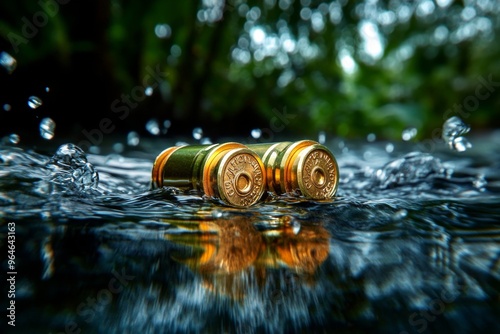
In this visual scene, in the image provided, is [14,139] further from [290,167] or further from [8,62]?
[290,167]

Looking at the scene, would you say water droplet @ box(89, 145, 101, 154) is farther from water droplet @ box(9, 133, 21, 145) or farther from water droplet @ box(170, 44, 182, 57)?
water droplet @ box(170, 44, 182, 57)

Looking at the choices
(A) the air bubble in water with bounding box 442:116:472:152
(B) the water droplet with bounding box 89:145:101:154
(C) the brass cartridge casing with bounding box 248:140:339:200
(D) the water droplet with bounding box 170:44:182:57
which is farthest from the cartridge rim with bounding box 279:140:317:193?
(D) the water droplet with bounding box 170:44:182:57

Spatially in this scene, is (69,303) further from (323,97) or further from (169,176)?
(323,97)

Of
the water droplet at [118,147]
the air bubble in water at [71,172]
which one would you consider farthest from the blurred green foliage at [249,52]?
the air bubble in water at [71,172]

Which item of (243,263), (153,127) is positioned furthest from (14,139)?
(243,263)

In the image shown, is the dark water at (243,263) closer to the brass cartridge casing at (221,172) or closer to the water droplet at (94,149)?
the brass cartridge casing at (221,172)
